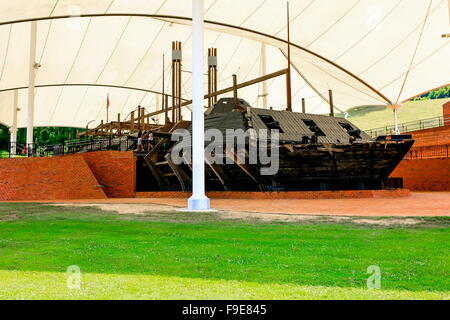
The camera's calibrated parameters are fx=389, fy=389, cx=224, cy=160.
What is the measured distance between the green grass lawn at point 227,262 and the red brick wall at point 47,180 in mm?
12087

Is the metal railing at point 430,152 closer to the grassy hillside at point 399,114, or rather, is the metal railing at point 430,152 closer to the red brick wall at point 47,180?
the red brick wall at point 47,180

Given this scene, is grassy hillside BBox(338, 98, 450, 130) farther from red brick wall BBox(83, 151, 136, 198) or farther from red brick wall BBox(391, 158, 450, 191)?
red brick wall BBox(83, 151, 136, 198)

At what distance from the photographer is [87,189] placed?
18234 millimetres

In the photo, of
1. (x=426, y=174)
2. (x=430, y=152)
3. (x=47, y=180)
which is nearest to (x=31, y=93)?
(x=47, y=180)

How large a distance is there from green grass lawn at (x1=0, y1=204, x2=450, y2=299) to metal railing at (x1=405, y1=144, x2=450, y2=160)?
817 inches

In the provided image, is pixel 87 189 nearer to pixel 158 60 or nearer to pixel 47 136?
pixel 158 60

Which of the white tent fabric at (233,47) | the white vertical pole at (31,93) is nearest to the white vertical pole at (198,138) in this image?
the white tent fabric at (233,47)

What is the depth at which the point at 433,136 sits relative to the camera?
2622 cm

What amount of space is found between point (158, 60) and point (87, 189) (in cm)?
1897

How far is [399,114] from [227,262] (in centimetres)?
8815

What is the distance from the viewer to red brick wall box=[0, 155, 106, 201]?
1719 cm

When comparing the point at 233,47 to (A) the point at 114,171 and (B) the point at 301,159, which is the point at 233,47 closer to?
(A) the point at 114,171

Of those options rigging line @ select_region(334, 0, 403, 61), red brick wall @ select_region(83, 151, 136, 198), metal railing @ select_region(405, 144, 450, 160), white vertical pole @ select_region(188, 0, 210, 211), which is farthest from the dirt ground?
rigging line @ select_region(334, 0, 403, 61)

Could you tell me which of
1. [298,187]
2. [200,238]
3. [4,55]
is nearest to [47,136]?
[4,55]
